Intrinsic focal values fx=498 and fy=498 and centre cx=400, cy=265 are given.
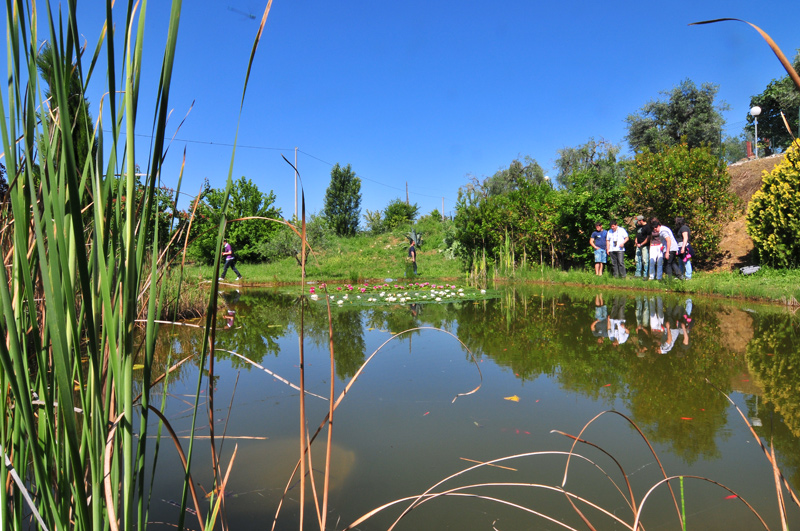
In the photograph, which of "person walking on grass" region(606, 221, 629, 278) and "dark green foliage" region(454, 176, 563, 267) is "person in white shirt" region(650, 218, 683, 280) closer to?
"person walking on grass" region(606, 221, 629, 278)

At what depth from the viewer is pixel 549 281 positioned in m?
11.7

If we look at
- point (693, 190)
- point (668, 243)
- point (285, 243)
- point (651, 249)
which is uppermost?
point (693, 190)

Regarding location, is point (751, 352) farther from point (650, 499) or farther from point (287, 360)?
point (287, 360)

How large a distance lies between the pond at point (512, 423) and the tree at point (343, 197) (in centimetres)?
2779

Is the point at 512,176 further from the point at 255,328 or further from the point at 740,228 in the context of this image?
the point at 255,328

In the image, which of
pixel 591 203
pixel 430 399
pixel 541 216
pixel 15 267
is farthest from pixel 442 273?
pixel 15 267

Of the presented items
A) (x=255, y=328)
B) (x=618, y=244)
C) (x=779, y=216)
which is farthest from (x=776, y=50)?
(x=618, y=244)

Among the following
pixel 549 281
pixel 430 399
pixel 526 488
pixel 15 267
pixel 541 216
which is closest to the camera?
pixel 15 267

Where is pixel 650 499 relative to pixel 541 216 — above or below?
below

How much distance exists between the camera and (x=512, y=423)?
2537 millimetres

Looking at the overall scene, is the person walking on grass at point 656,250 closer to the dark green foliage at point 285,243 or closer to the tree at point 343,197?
the dark green foliage at point 285,243

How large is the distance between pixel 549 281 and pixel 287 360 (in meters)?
8.78

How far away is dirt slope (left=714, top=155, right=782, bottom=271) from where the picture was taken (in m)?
10.6

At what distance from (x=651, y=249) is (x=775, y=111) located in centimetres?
2069
